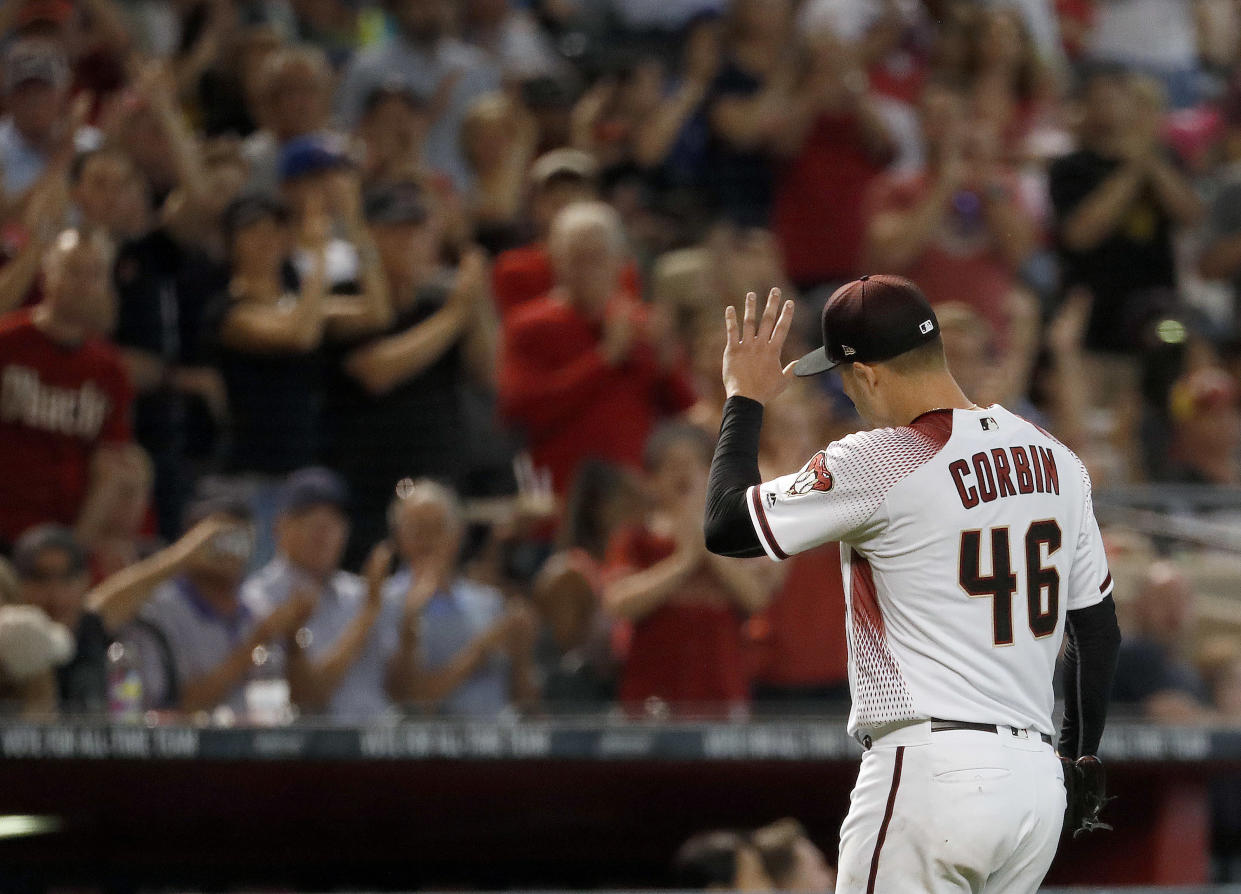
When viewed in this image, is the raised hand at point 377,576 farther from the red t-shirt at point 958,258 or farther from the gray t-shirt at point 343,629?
the red t-shirt at point 958,258

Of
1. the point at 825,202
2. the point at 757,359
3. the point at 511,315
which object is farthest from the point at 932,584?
the point at 825,202

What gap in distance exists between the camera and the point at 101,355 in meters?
6.80

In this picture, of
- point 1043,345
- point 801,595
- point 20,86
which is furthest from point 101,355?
point 1043,345

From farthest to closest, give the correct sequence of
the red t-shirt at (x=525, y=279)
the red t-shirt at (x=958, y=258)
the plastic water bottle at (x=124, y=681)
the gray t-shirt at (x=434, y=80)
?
the gray t-shirt at (x=434, y=80) → the red t-shirt at (x=958, y=258) → the red t-shirt at (x=525, y=279) → the plastic water bottle at (x=124, y=681)

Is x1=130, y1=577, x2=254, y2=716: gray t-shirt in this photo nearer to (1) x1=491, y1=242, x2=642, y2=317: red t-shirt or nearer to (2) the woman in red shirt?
(2) the woman in red shirt

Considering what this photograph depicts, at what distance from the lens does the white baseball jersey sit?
355 centimetres

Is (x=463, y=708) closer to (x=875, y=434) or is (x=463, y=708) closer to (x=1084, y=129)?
(x=875, y=434)

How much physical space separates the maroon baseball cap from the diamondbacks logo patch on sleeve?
8.1 inches

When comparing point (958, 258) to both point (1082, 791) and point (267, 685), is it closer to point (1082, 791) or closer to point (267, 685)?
point (267, 685)

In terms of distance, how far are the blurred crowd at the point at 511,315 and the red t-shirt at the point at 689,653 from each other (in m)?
0.01

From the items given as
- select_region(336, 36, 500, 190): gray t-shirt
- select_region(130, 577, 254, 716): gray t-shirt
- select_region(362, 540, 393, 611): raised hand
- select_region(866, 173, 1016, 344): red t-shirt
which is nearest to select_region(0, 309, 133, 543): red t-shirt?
select_region(130, 577, 254, 716): gray t-shirt

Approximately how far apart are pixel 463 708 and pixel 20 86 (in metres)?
3.27

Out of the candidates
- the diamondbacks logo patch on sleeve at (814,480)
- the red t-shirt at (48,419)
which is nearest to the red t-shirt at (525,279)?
the red t-shirt at (48,419)

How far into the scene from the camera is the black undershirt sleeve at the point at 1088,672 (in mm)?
3791
